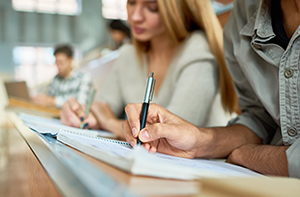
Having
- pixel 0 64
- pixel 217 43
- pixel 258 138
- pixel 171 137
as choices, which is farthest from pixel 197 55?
pixel 0 64

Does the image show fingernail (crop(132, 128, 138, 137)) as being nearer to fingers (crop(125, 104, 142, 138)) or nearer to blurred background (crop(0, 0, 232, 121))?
fingers (crop(125, 104, 142, 138))

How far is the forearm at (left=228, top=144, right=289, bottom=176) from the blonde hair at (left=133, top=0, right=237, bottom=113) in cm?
39

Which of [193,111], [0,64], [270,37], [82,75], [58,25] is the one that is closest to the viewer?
[270,37]

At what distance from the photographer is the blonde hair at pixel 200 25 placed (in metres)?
0.90

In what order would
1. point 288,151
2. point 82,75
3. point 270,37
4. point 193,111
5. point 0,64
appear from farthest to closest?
point 0,64 → point 82,75 → point 193,111 → point 270,37 → point 288,151

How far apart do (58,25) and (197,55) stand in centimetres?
819

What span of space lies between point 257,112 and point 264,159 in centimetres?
21

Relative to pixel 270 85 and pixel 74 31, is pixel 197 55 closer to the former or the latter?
pixel 270 85

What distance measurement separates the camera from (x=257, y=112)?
67cm

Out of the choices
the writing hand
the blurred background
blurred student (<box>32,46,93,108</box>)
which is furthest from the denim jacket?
the blurred background

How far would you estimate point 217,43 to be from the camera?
3.04 ft

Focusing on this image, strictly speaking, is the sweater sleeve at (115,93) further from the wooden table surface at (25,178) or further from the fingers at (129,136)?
the fingers at (129,136)

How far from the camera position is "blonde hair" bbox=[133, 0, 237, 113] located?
2.96ft

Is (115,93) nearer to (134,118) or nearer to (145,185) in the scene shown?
(134,118)
